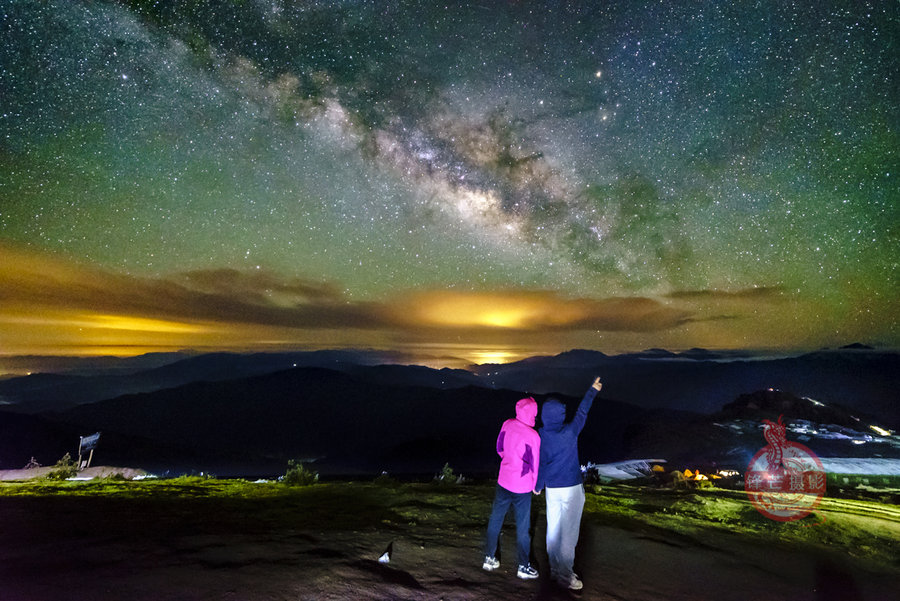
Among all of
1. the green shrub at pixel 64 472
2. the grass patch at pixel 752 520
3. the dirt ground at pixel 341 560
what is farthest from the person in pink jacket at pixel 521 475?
the green shrub at pixel 64 472

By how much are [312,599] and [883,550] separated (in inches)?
351

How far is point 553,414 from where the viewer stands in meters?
4.66

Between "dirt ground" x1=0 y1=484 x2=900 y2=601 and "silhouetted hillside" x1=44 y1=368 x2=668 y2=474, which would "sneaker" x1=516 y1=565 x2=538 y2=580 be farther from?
"silhouetted hillside" x1=44 y1=368 x2=668 y2=474

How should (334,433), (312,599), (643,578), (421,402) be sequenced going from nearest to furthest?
(312,599)
(643,578)
(334,433)
(421,402)

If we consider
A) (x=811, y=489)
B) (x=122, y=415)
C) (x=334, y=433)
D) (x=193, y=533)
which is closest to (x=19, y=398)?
(x=122, y=415)

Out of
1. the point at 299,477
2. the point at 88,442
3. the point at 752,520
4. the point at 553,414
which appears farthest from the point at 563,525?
the point at 88,442

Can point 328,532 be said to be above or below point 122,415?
above

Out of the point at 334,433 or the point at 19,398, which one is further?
the point at 19,398

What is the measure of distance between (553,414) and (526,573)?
74.9 inches

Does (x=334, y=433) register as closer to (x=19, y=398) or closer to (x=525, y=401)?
(x=525, y=401)

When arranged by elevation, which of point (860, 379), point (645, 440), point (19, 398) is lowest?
point (19, 398)

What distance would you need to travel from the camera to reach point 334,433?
232ft

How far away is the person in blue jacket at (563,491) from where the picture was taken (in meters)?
4.47

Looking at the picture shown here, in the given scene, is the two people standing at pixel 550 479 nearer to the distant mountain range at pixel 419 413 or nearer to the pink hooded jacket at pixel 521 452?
the pink hooded jacket at pixel 521 452
